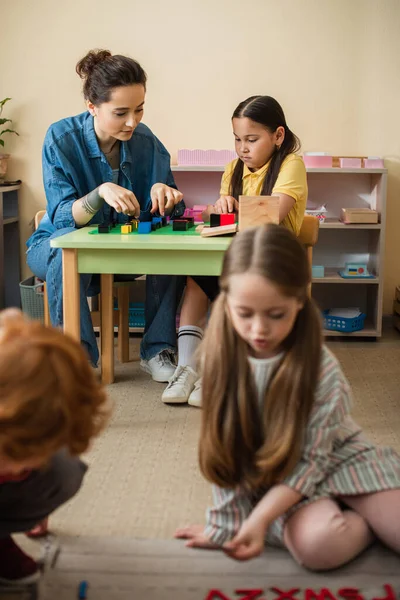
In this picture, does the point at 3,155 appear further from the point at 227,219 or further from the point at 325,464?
the point at 325,464

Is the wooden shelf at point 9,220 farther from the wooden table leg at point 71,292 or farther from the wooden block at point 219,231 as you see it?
the wooden block at point 219,231

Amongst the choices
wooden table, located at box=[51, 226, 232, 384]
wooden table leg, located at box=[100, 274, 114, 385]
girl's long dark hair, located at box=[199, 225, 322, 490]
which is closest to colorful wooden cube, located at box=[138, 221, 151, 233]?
wooden table, located at box=[51, 226, 232, 384]

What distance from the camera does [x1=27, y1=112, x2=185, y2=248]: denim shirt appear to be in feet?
9.00

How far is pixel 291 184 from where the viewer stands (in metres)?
2.70

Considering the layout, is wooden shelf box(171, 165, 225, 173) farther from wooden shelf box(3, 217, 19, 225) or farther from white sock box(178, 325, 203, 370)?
white sock box(178, 325, 203, 370)

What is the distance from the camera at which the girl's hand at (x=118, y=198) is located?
8.08 ft

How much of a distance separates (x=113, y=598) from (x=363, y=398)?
1.49 meters

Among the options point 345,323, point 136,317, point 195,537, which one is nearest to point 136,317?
point 136,317

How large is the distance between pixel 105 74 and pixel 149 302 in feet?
2.78

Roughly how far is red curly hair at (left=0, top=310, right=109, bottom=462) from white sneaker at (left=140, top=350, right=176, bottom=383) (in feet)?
5.43

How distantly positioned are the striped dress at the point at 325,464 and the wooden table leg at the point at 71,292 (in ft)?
Result: 3.22

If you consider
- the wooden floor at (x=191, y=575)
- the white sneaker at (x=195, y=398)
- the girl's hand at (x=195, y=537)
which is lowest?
the white sneaker at (x=195, y=398)

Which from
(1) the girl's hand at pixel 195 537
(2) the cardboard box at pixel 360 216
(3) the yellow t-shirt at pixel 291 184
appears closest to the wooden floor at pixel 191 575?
(1) the girl's hand at pixel 195 537

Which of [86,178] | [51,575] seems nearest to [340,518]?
[51,575]
